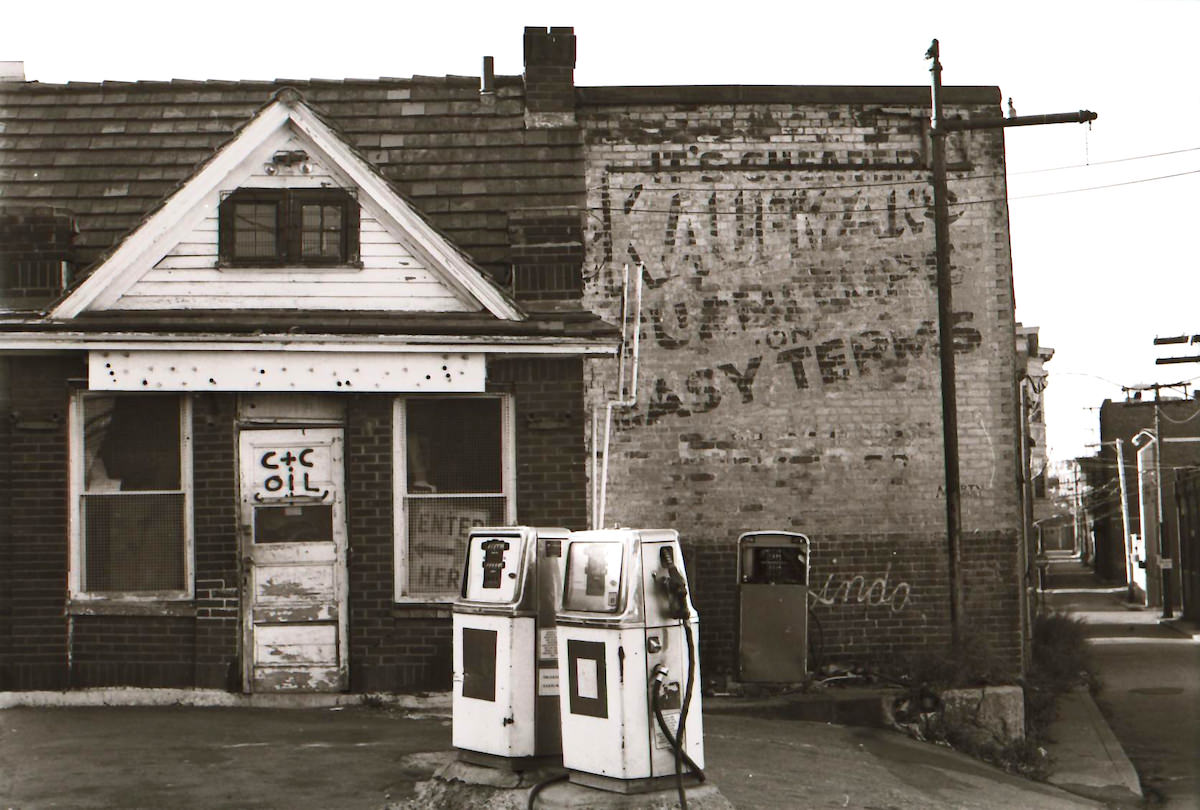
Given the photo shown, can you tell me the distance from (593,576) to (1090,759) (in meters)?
7.58

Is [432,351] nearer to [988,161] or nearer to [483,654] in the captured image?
[483,654]

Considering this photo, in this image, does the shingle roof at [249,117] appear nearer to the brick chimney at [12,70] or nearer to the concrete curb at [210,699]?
the brick chimney at [12,70]

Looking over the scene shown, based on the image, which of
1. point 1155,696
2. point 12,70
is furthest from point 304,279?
point 1155,696

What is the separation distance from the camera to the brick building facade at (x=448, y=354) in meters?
11.2

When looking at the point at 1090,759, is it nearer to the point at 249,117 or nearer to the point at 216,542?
the point at 216,542

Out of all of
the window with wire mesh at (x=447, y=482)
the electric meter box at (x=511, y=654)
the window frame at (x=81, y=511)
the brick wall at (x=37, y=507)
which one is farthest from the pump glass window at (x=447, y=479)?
the electric meter box at (x=511, y=654)

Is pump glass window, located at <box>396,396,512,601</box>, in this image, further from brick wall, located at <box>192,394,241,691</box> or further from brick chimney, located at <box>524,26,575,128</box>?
brick chimney, located at <box>524,26,575,128</box>

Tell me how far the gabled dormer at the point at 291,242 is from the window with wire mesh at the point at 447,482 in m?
0.95

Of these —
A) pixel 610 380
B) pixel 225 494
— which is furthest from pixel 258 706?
pixel 610 380

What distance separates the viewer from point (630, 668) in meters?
7.16

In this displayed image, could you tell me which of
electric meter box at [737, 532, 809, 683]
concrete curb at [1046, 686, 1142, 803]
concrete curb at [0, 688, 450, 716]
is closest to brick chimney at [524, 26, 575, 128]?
electric meter box at [737, 532, 809, 683]

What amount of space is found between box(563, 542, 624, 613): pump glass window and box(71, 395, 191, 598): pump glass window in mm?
5077

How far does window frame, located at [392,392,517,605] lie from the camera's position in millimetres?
11414

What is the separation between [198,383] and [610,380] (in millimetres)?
4614
